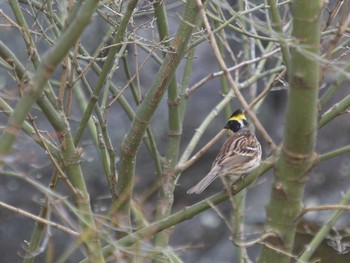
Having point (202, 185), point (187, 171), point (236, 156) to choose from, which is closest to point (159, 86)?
point (202, 185)

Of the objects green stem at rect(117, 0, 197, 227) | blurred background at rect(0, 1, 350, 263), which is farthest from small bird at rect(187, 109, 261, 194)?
blurred background at rect(0, 1, 350, 263)

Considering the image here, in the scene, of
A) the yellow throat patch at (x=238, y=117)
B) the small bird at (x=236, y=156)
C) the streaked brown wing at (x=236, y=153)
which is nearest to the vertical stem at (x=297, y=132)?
the small bird at (x=236, y=156)

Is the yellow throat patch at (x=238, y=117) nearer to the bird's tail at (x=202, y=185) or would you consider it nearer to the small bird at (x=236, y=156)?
the small bird at (x=236, y=156)

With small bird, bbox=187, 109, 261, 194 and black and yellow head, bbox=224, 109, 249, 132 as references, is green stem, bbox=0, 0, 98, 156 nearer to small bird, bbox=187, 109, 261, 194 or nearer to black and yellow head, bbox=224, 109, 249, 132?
small bird, bbox=187, 109, 261, 194

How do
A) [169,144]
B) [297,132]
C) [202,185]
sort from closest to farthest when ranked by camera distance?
[297,132]
[202,185]
[169,144]

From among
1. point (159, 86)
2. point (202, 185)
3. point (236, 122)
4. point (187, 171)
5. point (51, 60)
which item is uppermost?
point (51, 60)

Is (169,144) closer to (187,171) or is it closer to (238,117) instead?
(238,117)

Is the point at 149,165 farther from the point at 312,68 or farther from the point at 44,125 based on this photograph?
the point at 312,68

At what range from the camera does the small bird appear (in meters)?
4.48

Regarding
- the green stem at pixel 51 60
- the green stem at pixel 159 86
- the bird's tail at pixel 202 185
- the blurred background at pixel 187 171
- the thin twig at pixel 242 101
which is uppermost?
the green stem at pixel 51 60

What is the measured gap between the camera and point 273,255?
246 cm

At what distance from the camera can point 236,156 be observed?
470 cm

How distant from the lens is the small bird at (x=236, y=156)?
4.48 m

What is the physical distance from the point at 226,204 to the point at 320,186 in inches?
40.7
